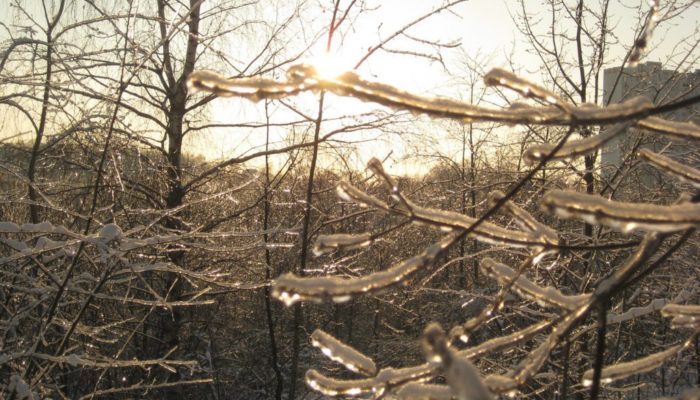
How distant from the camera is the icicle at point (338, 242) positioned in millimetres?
938

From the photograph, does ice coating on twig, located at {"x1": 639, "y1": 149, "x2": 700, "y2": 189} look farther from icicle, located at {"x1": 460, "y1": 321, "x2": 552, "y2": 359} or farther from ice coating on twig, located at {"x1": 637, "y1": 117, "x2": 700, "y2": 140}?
icicle, located at {"x1": 460, "y1": 321, "x2": 552, "y2": 359}

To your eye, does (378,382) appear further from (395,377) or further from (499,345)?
(499,345)

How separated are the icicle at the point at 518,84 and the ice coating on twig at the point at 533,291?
1.30 ft

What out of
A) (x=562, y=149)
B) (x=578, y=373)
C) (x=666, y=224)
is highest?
(x=562, y=149)

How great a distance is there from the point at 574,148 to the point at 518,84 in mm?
138

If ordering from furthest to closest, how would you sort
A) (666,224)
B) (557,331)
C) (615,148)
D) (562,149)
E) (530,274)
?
(615,148), (530,274), (557,331), (562,149), (666,224)

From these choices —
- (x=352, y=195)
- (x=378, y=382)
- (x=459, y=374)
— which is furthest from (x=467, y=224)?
(x=459, y=374)

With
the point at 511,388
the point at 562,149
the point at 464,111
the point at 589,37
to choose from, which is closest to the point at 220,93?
the point at 464,111

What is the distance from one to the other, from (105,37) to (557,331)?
567 centimetres

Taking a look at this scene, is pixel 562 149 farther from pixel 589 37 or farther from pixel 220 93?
pixel 589 37

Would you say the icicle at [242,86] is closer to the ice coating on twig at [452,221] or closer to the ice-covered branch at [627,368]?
the ice coating on twig at [452,221]

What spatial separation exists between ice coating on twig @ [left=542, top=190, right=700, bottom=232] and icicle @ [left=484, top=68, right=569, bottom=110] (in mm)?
147

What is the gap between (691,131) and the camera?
0.89 meters

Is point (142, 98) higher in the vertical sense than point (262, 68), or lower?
lower
